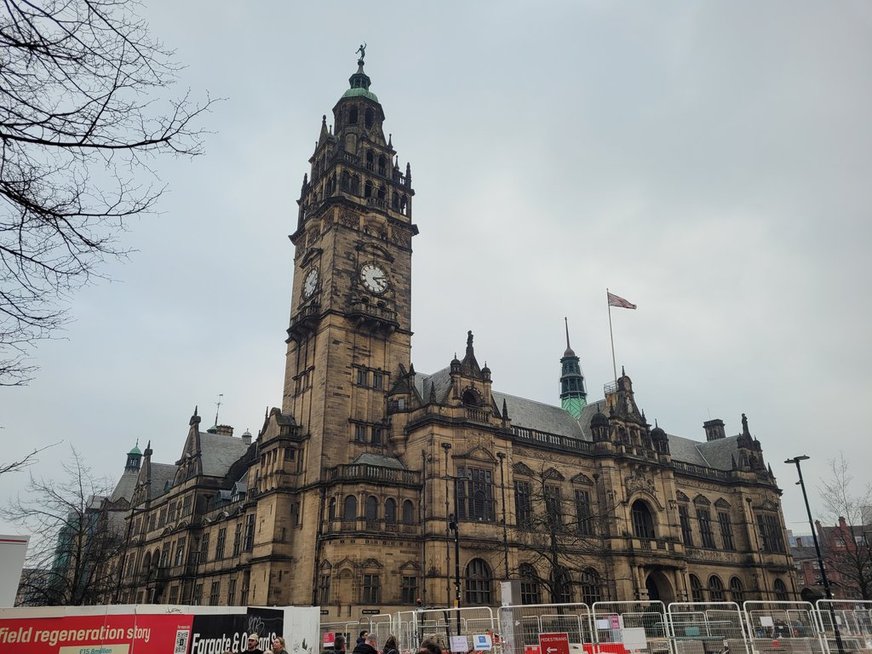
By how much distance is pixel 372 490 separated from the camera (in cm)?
3897

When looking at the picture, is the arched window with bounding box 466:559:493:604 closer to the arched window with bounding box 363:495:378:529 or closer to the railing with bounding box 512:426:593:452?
the arched window with bounding box 363:495:378:529

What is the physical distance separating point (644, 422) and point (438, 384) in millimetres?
20072

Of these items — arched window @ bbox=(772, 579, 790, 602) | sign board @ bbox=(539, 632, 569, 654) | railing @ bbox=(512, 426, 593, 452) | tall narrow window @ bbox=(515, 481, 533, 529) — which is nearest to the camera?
sign board @ bbox=(539, 632, 569, 654)

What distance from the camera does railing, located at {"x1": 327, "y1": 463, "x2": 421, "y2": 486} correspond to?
3881 cm

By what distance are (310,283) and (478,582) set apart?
83.5 feet

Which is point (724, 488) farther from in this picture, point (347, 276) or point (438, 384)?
point (347, 276)

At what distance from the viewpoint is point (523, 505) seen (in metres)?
45.3

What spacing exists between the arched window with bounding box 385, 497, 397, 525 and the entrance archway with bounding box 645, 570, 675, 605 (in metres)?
23.2

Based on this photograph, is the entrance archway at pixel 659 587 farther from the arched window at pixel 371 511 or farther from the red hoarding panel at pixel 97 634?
the red hoarding panel at pixel 97 634

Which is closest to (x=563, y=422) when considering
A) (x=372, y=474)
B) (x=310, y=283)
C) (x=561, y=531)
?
(x=561, y=531)

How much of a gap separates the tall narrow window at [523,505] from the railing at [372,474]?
8497 millimetres

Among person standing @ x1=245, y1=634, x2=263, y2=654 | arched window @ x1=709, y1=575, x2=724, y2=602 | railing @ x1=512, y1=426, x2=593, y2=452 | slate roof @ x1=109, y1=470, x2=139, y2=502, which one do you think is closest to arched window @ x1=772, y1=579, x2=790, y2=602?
arched window @ x1=709, y1=575, x2=724, y2=602

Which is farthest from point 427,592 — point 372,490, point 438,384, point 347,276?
point 347,276

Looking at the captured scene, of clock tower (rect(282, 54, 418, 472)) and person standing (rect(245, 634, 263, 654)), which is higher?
clock tower (rect(282, 54, 418, 472))
